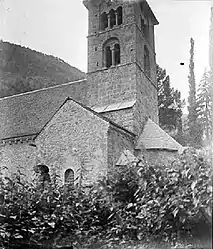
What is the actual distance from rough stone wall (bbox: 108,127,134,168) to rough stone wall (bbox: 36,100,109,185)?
0.13 meters

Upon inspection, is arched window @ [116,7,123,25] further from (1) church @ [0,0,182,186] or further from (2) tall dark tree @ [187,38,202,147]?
(2) tall dark tree @ [187,38,202,147]

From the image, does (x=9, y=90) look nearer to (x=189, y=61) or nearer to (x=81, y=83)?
(x=81, y=83)

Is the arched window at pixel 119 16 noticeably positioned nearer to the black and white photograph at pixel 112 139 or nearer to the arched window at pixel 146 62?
the black and white photograph at pixel 112 139

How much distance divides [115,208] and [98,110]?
7.29 meters

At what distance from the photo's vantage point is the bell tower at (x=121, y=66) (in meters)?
9.74

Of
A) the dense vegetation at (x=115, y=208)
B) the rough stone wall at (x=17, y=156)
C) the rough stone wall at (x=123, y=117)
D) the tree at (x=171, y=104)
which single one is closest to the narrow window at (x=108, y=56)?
the tree at (x=171, y=104)

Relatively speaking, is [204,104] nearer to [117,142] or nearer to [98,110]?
[117,142]

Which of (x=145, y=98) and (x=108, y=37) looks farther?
(x=108, y=37)

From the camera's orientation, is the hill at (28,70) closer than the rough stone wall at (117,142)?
Yes

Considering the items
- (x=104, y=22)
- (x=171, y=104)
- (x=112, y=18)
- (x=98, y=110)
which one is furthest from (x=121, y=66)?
(x=171, y=104)

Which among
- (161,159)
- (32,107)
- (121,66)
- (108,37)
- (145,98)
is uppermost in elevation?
(108,37)

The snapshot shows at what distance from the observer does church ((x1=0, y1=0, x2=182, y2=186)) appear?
7.66 m

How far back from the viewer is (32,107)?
1120 cm

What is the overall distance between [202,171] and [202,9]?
45.2 inches
